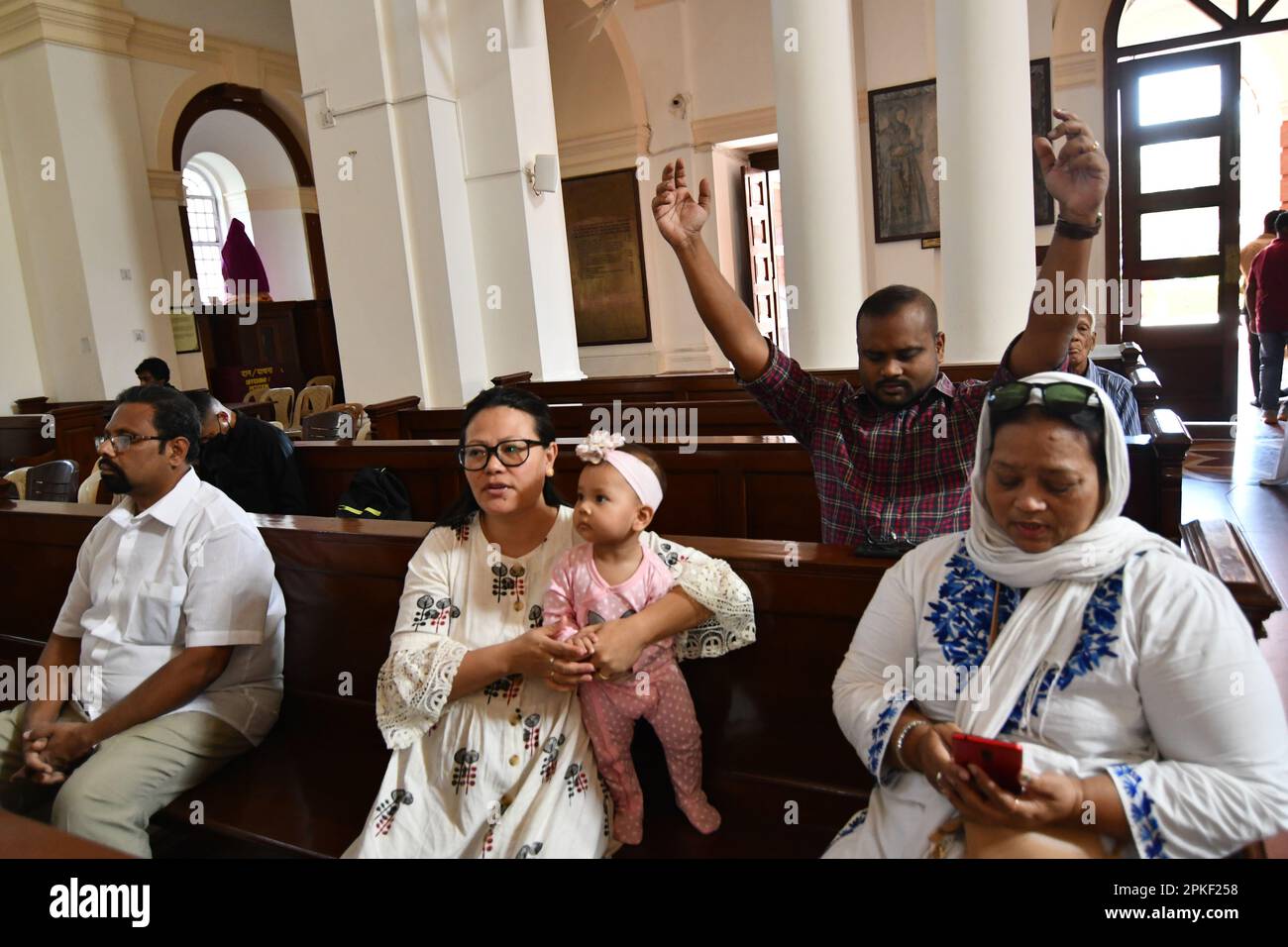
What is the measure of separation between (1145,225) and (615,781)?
7.71 m

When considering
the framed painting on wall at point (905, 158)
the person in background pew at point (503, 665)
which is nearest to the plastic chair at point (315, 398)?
the framed painting on wall at point (905, 158)

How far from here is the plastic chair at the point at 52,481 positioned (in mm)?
4625

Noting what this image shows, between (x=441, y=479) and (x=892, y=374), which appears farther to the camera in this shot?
(x=441, y=479)

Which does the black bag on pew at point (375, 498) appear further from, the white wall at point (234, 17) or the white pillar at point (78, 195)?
the white wall at point (234, 17)

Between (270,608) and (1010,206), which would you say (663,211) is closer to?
(270,608)

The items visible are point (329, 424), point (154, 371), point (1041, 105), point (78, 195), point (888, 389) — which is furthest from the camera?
point (78, 195)

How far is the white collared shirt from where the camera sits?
2.22 metres

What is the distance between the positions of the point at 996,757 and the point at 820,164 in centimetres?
469

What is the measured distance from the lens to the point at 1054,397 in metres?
1.26

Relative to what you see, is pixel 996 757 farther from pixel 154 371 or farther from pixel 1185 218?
pixel 1185 218

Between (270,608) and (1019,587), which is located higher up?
(1019,587)

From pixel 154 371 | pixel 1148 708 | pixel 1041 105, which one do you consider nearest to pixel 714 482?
pixel 1148 708

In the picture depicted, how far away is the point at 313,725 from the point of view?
97.1 inches
